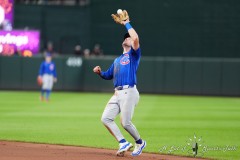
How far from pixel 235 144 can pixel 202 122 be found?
15.2 feet

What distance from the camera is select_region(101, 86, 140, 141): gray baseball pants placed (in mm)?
10578

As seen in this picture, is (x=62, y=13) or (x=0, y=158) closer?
(x=0, y=158)

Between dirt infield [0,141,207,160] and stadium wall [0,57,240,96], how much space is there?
19.8m

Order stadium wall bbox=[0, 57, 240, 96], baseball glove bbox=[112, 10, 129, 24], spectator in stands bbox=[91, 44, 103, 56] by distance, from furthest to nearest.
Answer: spectator in stands bbox=[91, 44, 103, 56], stadium wall bbox=[0, 57, 240, 96], baseball glove bbox=[112, 10, 129, 24]

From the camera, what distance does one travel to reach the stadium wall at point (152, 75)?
103 ft

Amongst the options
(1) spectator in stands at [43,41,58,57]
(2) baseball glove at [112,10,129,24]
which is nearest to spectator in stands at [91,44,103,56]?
(1) spectator in stands at [43,41,58,57]

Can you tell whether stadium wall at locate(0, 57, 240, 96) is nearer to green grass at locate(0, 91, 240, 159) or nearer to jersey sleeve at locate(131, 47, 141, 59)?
green grass at locate(0, 91, 240, 159)

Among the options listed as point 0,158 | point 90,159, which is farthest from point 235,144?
point 0,158

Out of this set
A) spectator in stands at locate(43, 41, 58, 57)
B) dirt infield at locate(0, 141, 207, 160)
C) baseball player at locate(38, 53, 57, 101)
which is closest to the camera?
dirt infield at locate(0, 141, 207, 160)

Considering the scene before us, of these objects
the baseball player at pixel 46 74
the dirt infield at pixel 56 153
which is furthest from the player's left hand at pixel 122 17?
the baseball player at pixel 46 74

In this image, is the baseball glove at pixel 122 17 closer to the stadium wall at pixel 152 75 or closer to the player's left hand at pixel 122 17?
the player's left hand at pixel 122 17

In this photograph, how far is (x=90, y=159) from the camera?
10117 mm

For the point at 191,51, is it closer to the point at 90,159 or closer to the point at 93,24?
the point at 93,24

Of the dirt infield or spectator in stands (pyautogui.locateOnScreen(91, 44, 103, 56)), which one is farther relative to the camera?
spectator in stands (pyautogui.locateOnScreen(91, 44, 103, 56))
